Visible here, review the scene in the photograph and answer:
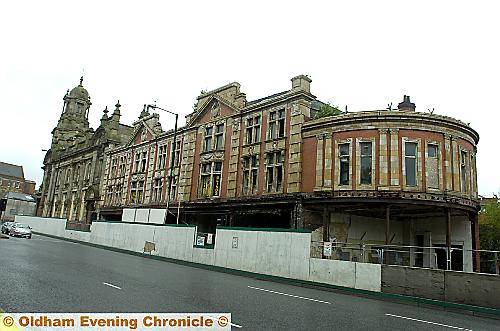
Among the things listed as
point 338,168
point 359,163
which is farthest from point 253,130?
point 359,163

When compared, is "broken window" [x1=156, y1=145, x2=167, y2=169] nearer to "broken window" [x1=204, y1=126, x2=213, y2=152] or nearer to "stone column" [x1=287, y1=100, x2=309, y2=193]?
"broken window" [x1=204, y1=126, x2=213, y2=152]

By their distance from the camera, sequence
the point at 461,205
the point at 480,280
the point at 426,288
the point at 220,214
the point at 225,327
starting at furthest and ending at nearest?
the point at 220,214 → the point at 461,205 → the point at 426,288 → the point at 480,280 → the point at 225,327

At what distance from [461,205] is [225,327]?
2020 centimetres

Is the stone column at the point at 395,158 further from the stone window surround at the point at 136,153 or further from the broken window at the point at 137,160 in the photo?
the broken window at the point at 137,160

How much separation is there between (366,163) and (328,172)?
2.37m

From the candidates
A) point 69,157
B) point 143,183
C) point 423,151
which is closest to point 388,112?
point 423,151

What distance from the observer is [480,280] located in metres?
14.5

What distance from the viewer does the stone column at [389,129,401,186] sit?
77.9 feet

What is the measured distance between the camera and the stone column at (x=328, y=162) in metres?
25.7

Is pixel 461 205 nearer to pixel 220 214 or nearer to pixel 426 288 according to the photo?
pixel 426 288

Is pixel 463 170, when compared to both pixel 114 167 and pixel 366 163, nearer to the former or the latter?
pixel 366 163

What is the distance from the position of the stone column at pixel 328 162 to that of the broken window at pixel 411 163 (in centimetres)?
447

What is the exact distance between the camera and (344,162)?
25.7 metres

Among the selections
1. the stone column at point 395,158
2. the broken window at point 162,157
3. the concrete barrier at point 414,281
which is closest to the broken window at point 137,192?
the broken window at point 162,157
